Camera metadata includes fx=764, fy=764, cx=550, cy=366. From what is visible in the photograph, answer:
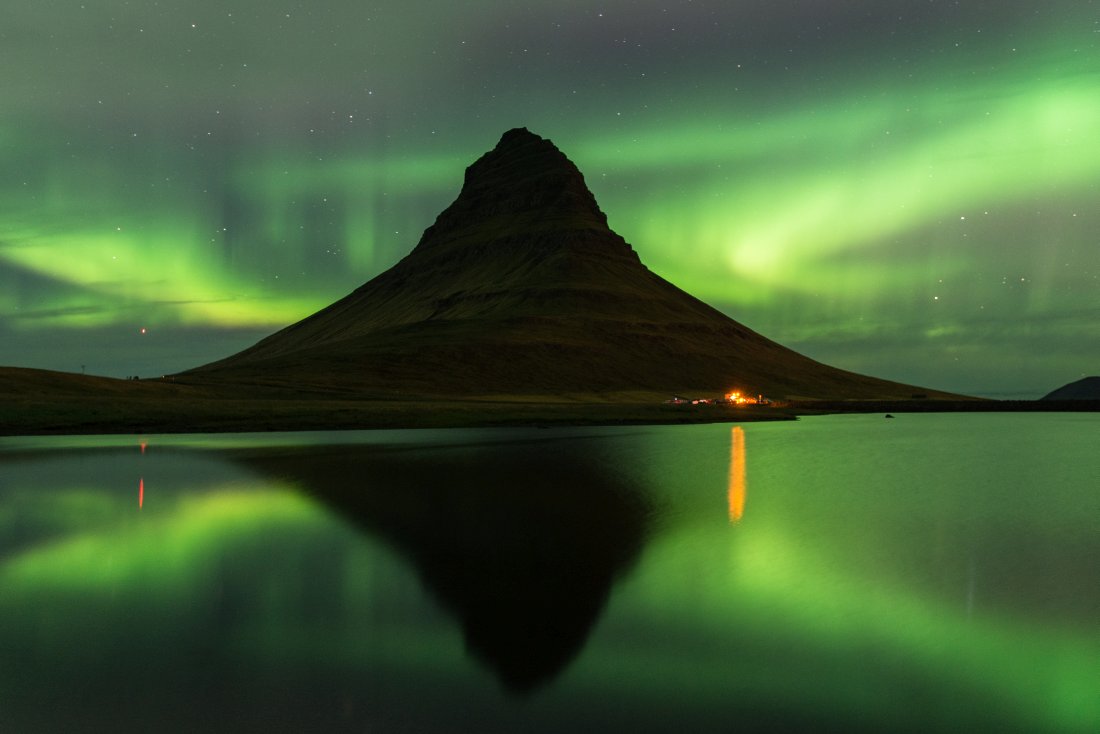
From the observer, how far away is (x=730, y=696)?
11.7m

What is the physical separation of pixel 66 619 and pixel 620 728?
12.0 meters

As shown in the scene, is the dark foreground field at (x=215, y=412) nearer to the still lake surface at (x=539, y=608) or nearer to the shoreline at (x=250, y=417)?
the shoreline at (x=250, y=417)

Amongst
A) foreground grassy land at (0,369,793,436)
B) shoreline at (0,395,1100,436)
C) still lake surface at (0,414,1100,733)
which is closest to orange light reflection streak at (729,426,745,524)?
still lake surface at (0,414,1100,733)

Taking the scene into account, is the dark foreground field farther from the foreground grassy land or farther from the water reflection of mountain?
the water reflection of mountain

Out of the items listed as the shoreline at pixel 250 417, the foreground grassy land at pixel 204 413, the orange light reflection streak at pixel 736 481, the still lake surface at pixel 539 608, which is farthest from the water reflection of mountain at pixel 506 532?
the foreground grassy land at pixel 204 413

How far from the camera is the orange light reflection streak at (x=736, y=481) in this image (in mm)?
31625

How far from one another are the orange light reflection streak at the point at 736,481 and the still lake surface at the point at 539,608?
385 millimetres

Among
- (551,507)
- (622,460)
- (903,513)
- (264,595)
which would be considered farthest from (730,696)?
(622,460)

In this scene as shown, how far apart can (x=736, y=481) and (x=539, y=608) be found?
1115 inches

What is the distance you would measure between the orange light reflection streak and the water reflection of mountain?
12.5 ft

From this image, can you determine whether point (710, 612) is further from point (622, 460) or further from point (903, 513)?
point (622, 460)

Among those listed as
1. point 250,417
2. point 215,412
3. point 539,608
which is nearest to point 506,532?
point 539,608

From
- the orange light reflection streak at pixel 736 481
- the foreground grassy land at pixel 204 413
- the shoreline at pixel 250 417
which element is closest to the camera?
the orange light reflection streak at pixel 736 481

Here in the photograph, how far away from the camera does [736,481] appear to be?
4275cm
